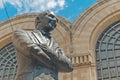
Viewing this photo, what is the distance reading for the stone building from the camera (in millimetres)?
14070

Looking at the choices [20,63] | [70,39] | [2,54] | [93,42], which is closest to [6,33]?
[2,54]

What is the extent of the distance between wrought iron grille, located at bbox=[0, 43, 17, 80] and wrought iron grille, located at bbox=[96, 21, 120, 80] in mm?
4252

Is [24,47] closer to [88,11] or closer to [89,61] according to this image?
[89,61]

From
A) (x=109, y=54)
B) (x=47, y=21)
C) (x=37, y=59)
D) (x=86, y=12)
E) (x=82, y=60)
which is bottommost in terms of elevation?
(x=37, y=59)

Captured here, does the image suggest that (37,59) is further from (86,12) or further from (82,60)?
(86,12)

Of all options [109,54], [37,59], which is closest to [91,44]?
[109,54]

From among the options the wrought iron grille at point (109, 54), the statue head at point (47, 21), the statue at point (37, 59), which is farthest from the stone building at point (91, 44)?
the statue at point (37, 59)

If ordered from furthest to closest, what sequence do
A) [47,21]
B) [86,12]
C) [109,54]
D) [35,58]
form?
1. [86,12]
2. [109,54]
3. [47,21]
4. [35,58]

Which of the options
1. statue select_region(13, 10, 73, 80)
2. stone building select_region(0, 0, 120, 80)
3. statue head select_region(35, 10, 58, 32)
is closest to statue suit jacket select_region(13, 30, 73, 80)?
statue select_region(13, 10, 73, 80)

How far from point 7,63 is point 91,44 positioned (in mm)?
4433

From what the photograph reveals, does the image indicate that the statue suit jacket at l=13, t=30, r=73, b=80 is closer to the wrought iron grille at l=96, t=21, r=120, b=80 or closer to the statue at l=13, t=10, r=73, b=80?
the statue at l=13, t=10, r=73, b=80

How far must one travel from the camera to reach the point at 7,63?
16.3 m

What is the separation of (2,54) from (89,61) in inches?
203

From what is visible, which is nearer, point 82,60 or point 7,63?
point 82,60
